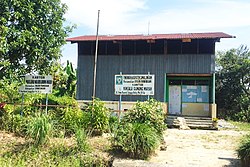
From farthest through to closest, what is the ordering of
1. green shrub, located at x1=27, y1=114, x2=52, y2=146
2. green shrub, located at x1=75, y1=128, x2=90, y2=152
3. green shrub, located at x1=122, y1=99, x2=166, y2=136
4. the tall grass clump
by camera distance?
green shrub, located at x1=122, y1=99, x2=166, y2=136 < green shrub, located at x1=27, y1=114, x2=52, y2=146 < green shrub, located at x1=75, y1=128, x2=90, y2=152 < the tall grass clump

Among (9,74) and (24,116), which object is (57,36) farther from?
(24,116)

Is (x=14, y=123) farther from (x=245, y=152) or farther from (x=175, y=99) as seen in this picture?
(x=175, y=99)

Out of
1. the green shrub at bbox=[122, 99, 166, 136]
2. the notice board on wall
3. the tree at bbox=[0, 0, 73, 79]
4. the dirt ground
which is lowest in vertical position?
the dirt ground

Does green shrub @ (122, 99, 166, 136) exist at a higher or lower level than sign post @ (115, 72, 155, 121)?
lower

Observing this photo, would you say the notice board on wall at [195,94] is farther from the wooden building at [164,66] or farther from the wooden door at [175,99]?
the wooden door at [175,99]

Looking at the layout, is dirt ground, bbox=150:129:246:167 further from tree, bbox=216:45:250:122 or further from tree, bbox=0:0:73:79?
tree, bbox=216:45:250:122

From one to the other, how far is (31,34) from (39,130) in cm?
312

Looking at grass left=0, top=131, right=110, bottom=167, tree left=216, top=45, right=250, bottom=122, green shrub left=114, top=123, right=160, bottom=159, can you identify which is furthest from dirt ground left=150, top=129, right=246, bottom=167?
tree left=216, top=45, right=250, bottom=122

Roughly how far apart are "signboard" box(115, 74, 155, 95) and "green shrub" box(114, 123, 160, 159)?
2.95 meters

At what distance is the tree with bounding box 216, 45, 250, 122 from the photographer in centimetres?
2147

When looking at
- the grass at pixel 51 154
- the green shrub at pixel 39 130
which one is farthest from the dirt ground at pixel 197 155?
the green shrub at pixel 39 130

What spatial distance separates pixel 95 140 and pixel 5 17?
4.74m

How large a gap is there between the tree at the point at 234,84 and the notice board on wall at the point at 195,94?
4565 mm

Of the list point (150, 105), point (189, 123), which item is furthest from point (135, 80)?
point (189, 123)
